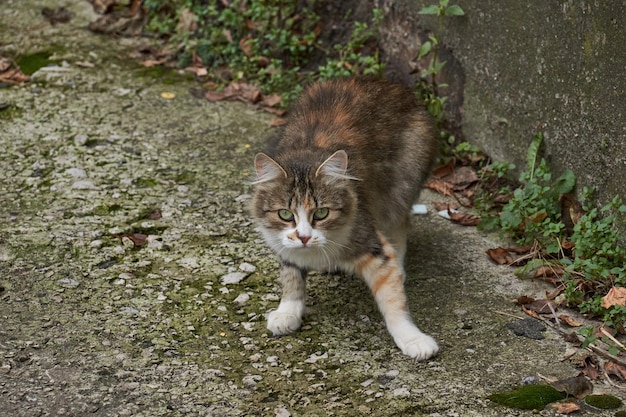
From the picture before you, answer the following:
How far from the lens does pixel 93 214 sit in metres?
5.58

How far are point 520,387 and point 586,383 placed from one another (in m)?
0.28

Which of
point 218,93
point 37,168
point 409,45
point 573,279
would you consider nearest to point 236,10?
point 218,93

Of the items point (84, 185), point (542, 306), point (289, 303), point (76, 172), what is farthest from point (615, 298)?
point (76, 172)

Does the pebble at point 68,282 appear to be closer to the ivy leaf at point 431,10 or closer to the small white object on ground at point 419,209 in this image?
the small white object on ground at point 419,209

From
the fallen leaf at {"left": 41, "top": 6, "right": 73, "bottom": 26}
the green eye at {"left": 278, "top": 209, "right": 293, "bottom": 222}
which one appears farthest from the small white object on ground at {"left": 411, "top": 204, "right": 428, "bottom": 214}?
the fallen leaf at {"left": 41, "top": 6, "right": 73, "bottom": 26}

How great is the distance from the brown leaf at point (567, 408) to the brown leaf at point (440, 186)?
2241 mm

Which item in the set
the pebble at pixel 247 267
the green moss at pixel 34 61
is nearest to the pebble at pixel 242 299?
the pebble at pixel 247 267

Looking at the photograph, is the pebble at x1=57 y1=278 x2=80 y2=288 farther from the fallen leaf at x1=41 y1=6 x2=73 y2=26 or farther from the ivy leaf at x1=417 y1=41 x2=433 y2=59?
the fallen leaf at x1=41 y1=6 x2=73 y2=26

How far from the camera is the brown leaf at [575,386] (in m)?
4.00

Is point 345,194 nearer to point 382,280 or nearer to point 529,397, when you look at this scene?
point 382,280

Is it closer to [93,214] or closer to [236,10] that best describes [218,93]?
[236,10]

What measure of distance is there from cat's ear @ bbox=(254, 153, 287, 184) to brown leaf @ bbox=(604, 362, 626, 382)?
1724 mm

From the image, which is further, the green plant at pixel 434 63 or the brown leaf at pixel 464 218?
the green plant at pixel 434 63

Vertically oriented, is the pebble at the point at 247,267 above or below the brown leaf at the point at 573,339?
below
